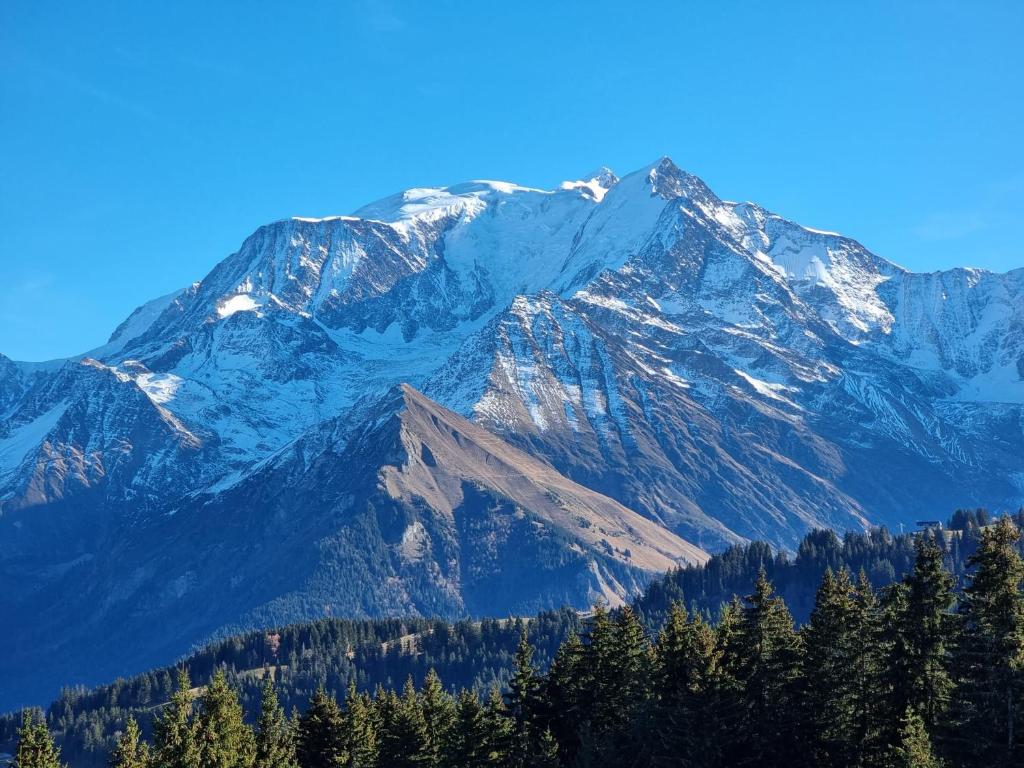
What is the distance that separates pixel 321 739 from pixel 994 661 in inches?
2454

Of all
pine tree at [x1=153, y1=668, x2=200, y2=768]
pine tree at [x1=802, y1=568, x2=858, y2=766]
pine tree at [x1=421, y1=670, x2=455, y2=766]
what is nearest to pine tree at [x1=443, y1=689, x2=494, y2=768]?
pine tree at [x1=421, y1=670, x2=455, y2=766]

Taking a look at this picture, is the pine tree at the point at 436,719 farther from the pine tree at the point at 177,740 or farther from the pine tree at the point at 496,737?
the pine tree at the point at 177,740

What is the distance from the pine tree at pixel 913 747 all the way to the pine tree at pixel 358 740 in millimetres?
49748

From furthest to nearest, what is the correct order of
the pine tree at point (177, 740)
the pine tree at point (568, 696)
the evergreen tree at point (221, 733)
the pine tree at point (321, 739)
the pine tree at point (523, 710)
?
1. the pine tree at point (321, 739)
2. the pine tree at point (523, 710)
3. the pine tree at point (568, 696)
4. the evergreen tree at point (221, 733)
5. the pine tree at point (177, 740)

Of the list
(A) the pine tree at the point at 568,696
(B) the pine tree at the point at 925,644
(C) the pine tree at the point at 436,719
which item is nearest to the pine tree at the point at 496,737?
(C) the pine tree at the point at 436,719

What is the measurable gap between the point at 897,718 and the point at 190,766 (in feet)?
159

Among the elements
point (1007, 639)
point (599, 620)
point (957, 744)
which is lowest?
point (957, 744)

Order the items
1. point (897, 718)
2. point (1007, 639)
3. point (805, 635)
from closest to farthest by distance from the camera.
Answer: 1. point (1007, 639)
2. point (897, 718)
3. point (805, 635)

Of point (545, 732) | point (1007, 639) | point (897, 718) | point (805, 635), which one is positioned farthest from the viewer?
point (545, 732)

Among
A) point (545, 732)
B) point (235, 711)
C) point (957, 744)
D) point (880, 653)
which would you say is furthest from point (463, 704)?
point (957, 744)

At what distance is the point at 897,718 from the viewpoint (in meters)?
87.3

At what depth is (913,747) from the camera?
78.7 m

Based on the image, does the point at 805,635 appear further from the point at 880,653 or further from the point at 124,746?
the point at 124,746

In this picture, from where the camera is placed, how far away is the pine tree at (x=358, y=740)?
116500 mm
